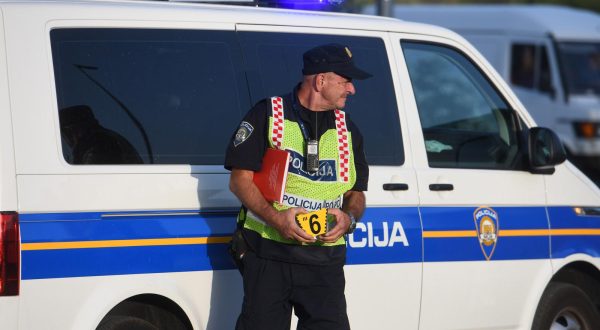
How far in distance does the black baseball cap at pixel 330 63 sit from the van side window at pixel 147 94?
21.1 inches

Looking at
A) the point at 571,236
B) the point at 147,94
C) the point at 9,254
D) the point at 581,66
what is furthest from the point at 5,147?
the point at 581,66

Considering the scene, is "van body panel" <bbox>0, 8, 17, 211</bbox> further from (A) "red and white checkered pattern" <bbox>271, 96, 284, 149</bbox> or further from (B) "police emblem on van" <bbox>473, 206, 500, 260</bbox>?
(B) "police emblem on van" <bbox>473, 206, 500, 260</bbox>

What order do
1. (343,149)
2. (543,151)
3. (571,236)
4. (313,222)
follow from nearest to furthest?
(313,222)
(343,149)
(543,151)
(571,236)

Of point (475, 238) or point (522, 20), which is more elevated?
point (522, 20)

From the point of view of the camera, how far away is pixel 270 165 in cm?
434

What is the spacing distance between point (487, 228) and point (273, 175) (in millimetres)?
1476

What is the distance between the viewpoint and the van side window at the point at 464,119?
5.51 metres

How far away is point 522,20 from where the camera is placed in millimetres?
14688

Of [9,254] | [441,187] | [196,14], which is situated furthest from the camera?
[441,187]

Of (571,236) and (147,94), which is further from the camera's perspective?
(571,236)

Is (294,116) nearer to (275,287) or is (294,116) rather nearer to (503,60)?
(275,287)

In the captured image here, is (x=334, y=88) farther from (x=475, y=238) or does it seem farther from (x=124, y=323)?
(x=475, y=238)

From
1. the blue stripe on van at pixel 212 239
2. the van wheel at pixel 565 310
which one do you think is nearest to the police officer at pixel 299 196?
the blue stripe on van at pixel 212 239

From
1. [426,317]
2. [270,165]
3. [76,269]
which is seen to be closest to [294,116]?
[270,165]
